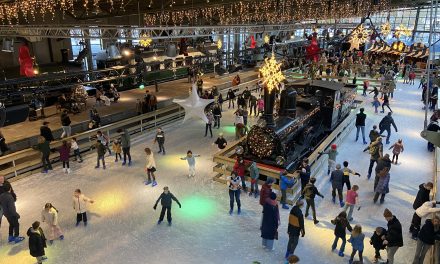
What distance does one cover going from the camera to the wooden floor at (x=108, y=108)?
1387 centimetres

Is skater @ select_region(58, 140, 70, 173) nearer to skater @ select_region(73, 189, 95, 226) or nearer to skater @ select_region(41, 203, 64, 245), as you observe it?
skater @ select_region(73, 189, 95, 226)

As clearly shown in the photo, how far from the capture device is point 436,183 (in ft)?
28.6

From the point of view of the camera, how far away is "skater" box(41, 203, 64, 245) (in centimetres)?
690

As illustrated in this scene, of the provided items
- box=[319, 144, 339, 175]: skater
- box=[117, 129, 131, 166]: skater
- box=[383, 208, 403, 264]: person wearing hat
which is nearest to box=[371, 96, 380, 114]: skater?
box=[319, 144, 339, 175]: skater

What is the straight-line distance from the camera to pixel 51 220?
22.9ft

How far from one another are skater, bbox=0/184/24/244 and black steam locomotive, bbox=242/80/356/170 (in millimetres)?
6078

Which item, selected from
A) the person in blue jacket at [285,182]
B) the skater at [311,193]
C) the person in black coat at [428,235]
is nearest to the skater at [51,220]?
the person in blue jacket at [285,182]

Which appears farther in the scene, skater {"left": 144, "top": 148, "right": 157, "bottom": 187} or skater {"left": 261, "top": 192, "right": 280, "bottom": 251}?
skater {"left": 144, "top": 148, "right": 157, "bottom": 187}

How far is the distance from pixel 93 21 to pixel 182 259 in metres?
26.3

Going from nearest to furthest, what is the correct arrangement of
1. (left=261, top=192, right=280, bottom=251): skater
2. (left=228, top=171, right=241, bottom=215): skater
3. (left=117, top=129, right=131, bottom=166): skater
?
(left=261, top=192, right=280, bottom=251): skater → (left=228, top=171, right=241, bottom=215): skater → (left=117, top=129, right=131, bottom=166): skater

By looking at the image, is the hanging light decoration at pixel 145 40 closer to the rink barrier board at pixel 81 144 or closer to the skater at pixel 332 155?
the rink barrier board at pixel 81 144

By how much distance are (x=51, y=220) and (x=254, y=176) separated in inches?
193

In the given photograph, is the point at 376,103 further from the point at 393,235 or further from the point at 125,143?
the point at 125,143

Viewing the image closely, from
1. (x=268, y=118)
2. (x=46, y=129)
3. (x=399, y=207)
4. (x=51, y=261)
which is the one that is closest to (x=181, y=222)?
(x=51, y=261)
